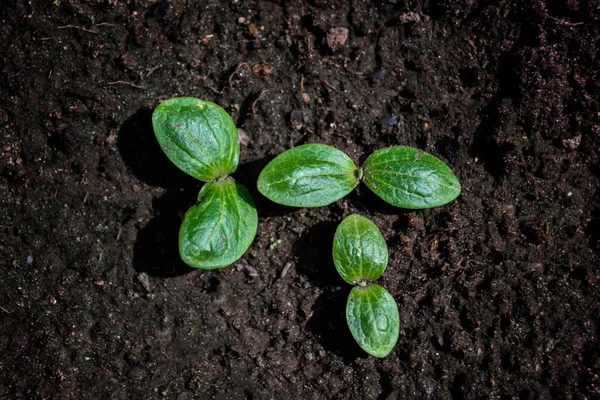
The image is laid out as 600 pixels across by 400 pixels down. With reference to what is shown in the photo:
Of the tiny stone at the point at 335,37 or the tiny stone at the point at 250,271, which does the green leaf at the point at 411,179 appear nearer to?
the tiny stone at the point at 335,37

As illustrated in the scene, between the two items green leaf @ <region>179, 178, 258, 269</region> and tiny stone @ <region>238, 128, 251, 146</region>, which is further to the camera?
tiny stone @ <region>238, 128, 251, 146</region>

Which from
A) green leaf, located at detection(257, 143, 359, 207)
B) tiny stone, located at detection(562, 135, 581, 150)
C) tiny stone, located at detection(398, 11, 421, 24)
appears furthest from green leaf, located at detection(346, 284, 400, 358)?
tiny stone, located at detection(398, 11, 421, 24)

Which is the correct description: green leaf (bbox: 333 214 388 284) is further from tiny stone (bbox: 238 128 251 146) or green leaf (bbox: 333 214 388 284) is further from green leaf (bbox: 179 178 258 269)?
tiny stone (bbox: 238 128 251 146)

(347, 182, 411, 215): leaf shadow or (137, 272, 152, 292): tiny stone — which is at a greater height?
(347, 182, 411, 215): leaf shadow

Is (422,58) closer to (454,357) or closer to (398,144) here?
(398,144)

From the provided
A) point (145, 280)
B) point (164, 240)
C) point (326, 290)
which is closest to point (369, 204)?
point (326, 290)

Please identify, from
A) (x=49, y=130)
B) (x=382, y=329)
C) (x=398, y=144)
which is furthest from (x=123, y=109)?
(x=382, y=329)

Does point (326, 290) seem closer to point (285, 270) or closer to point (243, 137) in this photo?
point (285, 270)

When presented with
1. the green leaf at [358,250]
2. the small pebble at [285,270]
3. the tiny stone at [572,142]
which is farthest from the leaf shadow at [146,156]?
the tiny stone at [572,142]
